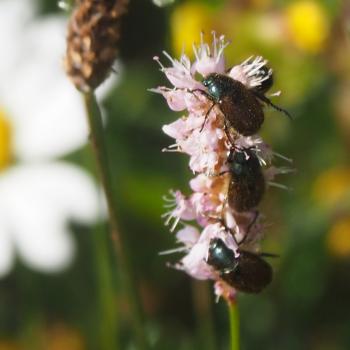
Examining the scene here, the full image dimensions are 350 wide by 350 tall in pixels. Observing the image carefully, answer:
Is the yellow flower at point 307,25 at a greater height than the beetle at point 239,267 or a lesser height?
lesser

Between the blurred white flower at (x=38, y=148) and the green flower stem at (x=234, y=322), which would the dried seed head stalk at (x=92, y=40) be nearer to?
the green flower stem at (x=234, y=322)

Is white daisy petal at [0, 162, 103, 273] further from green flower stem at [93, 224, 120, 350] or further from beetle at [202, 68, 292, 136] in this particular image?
beetle at [202, 68, 292, 136]

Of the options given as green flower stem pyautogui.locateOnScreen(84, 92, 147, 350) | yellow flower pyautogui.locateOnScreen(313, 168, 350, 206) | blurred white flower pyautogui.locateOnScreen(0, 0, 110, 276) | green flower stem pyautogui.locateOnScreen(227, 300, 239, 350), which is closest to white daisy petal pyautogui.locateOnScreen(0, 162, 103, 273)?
blurred white flower pyautogui.locateOnScreen(0, 0, 110, 276)

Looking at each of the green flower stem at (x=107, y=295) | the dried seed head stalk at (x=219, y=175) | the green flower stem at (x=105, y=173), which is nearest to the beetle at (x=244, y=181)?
the dried seed head stalk at (x=219, y=175)

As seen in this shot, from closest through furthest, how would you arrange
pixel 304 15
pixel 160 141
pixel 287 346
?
pixel 287 346 → pixel 304 15 → pixel 160 141

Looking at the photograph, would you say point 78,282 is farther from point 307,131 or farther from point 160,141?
point 307,131

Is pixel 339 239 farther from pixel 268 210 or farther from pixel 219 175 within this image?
pixel 219 175

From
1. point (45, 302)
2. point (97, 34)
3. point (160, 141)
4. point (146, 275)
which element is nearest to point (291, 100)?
point (160, 141)

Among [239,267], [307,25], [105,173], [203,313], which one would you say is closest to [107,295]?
[203,313]
